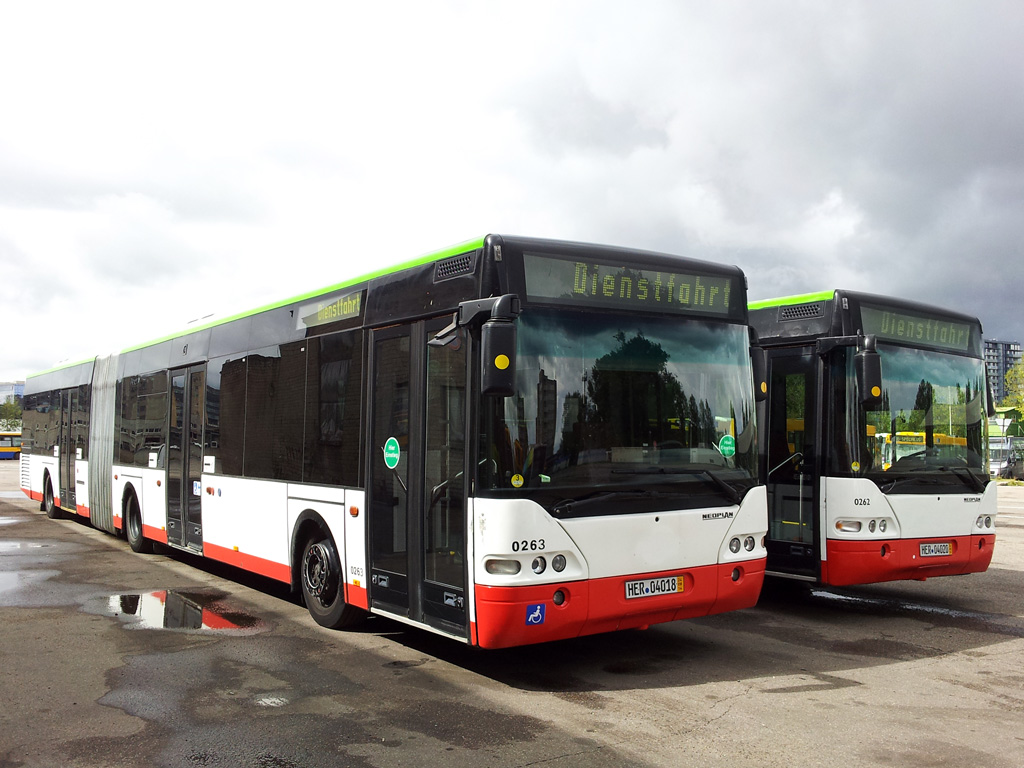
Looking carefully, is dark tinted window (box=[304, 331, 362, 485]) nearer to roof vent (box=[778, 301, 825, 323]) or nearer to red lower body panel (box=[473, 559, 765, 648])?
red lower body panel (box=[473, 559, 765, 648])

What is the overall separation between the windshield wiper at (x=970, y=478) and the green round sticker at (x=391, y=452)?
5.64 meters

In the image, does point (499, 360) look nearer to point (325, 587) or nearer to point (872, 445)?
point (325, 587)

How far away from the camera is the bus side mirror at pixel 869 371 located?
27.3 feet

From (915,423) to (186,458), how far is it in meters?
8.49

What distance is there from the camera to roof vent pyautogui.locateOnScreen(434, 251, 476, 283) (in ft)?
22.0

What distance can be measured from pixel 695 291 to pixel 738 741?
3410 millimetres

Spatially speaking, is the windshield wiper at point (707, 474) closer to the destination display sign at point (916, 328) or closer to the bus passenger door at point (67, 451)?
the destination display sign at point (916, 328)

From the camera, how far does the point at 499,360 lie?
597cm

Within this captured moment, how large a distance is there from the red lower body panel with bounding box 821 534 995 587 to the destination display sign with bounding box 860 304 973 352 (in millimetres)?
2005

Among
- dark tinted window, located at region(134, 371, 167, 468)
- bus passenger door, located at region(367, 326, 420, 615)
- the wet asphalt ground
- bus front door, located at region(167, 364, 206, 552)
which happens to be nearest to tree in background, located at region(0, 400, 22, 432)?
dark tinted window, located at region(134, 371, 167, 468)

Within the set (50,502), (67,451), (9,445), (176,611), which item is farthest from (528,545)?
(9,445)

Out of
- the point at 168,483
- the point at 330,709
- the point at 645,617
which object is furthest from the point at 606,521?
the point at 168,483

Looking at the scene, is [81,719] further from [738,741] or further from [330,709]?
[738,741]

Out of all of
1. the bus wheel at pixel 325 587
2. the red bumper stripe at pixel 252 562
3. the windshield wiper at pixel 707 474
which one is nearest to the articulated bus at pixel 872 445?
the windshield wiper at pixel 707 474
